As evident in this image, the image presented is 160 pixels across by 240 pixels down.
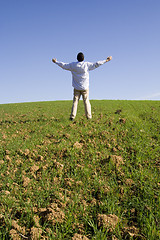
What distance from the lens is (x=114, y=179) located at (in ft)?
12.1

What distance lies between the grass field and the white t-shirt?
322 centimetres

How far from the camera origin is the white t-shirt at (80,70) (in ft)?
25.9

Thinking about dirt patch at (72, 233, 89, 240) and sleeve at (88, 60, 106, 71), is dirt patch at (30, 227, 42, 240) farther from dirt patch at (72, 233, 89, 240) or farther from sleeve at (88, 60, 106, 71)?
sleeve at (88, 60, 106, 71)

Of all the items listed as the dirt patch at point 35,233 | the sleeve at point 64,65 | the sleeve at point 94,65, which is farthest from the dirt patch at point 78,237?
the sleeve at point 94,65

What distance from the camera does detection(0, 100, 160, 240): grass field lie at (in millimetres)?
2488

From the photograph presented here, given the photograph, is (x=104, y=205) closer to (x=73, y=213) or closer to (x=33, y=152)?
(x=73, y=213)

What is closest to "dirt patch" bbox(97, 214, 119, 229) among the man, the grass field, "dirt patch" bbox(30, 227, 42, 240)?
the grass field

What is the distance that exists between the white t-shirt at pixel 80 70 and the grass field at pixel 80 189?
3.22 metres

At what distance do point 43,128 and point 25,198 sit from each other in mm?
4664

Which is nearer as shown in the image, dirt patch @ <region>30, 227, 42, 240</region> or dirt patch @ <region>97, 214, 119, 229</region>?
dirt patch @ <region>30, 227, 42, 240</region>

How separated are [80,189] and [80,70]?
578cm

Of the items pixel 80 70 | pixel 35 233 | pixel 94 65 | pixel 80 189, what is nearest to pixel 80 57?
pixel 80 70

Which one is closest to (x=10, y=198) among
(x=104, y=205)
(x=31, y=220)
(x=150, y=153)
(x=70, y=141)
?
(x=31, y=220)

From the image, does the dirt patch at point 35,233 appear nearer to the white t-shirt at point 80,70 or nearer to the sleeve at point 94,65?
the white t-shirt at point 80,70
